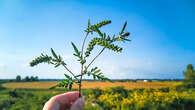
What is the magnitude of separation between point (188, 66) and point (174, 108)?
1197 centimetres

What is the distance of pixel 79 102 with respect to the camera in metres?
1.32

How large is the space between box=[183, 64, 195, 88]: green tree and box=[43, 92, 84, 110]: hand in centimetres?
1477

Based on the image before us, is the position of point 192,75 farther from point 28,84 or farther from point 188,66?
point 28,84

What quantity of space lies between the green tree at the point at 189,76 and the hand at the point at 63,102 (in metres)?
14.8

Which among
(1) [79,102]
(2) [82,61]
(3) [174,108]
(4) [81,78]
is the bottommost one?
(3) [174,108]

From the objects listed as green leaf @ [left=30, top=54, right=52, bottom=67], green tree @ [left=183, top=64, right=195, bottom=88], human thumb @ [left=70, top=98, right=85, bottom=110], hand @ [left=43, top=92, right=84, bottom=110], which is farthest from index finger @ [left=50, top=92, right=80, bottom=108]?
green tree @ [left=183, top=64, right=195, bottom=88]

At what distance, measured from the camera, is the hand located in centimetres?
132

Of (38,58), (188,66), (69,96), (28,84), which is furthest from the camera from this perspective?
(28,84)

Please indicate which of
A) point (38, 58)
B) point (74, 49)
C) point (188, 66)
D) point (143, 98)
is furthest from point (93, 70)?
point (188, 66)

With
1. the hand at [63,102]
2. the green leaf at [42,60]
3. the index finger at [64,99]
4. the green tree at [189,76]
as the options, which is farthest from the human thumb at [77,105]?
the green tree at [189,76]

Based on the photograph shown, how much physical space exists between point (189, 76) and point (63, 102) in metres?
16.9

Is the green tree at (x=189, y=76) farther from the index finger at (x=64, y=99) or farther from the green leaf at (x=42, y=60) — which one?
the green leaf at (x=42, y=60)

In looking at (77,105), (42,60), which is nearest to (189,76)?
(77,105)

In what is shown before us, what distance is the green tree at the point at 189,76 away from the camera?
14758 millimetres
